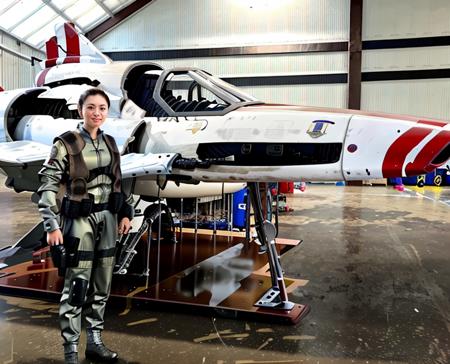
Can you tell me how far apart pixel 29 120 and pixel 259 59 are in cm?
1895

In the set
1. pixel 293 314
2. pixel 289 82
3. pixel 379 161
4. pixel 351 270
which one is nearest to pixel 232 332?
pixel 293 314

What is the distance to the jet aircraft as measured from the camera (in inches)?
129

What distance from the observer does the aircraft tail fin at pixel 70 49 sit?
542cm

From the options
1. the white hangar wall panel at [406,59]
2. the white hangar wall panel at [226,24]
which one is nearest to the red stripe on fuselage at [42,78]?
the white hangar wall panel at [226,24]

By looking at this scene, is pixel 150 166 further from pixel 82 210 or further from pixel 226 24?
pixel 226 24

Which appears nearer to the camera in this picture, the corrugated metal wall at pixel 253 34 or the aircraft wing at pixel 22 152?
the aircraft wing at pixel 22 152

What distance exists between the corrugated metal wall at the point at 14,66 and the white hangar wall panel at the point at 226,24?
4553 millimetres

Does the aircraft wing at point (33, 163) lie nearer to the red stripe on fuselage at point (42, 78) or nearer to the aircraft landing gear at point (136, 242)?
the aircraft landing gear at point (136, 242)

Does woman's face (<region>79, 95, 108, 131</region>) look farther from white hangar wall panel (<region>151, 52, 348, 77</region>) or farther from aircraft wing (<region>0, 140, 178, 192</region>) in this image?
white hangar wall panel (<region>151, 52, 348, 77</region>)

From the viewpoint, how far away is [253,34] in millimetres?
22500

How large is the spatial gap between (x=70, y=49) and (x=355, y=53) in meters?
18.8

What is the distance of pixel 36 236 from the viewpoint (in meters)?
6.22

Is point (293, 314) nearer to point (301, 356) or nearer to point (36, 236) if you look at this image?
point (301, 356)

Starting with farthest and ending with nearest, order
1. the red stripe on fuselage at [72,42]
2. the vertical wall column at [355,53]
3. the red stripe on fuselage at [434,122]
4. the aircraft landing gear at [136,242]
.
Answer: the vertical wall column at [355,53] < the red stripe on fuselage at [72,42] < the aircraft landing gear at [136,242] < the red stripe on fuselage at [434,122]
